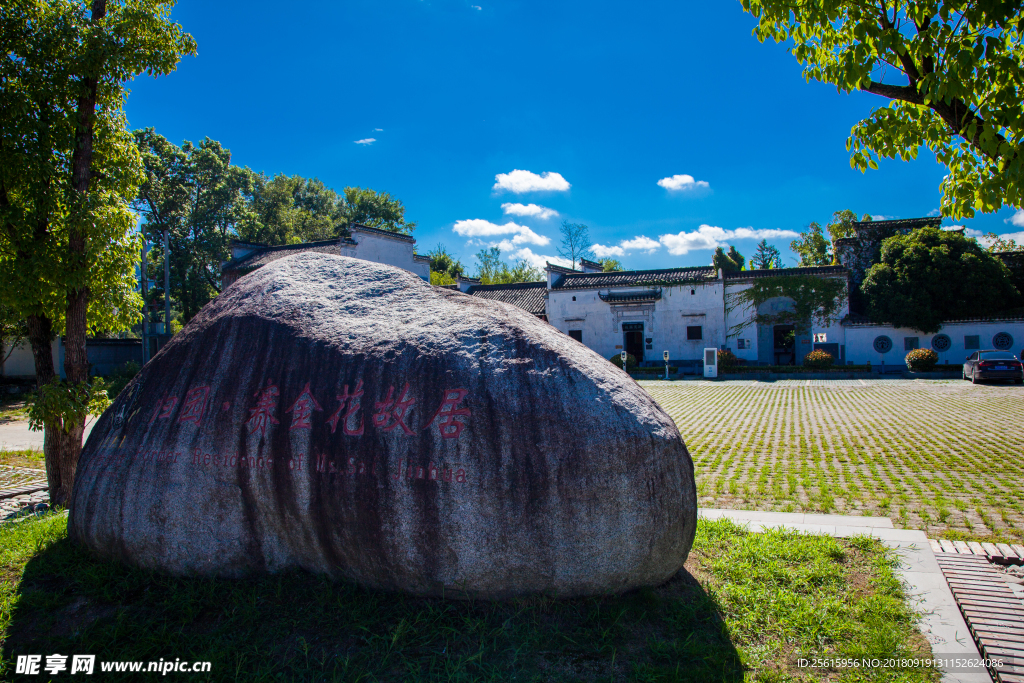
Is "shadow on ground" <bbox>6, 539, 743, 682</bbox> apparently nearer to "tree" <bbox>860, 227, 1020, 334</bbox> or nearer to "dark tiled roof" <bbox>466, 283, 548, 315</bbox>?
"tree" <bbox>860, 227, 1020, 334</bbox>

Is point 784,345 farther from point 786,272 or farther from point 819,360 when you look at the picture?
point 819,360

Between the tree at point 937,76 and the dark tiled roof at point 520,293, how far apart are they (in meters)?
27.1

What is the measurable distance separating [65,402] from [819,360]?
82.7ft

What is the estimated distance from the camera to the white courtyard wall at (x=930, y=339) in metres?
22.5

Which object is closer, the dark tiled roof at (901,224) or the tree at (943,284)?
the tree at (943,284)

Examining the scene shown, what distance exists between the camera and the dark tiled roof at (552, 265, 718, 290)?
28984mm

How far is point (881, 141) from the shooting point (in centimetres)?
492

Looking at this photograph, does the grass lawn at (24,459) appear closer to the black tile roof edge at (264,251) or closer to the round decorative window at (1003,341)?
the black tile roof edge at (264,251)

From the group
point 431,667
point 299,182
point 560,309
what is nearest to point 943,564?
point 431,667

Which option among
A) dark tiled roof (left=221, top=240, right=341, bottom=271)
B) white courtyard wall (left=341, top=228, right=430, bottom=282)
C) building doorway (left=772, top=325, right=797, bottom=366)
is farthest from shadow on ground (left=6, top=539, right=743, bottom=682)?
building doorway (left=772, top=325, right=797, bottom=366)

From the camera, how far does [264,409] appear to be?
14.1ft

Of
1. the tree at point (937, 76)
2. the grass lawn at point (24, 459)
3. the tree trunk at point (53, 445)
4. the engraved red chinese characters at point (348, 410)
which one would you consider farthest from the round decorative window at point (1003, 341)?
the grass lawn at point (24, 459)

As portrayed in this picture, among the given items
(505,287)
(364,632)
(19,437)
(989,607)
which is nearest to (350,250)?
(505,287)

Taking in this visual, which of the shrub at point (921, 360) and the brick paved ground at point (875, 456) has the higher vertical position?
the shrub at point (921, 360)
